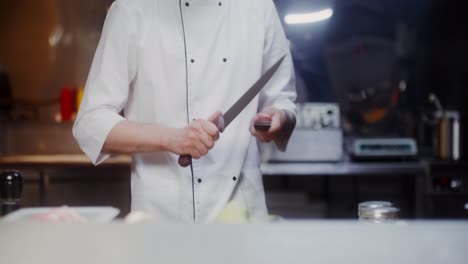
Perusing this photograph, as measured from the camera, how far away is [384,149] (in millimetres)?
2727

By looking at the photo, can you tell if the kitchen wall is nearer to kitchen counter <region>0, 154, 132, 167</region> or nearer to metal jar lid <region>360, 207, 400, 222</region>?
kitchen counter <region>0, 154, 132, 167</region>

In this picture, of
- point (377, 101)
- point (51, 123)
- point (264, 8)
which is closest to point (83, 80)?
point (51, 123)

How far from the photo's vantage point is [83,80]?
3191 millimetres

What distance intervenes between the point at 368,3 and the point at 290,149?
3.10 ft

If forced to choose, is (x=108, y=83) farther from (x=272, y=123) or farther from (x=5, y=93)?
(x=5, y=93)

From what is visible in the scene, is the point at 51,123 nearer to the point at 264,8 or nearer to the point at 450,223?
the point at 264,8

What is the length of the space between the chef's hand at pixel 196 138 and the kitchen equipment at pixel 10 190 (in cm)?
31

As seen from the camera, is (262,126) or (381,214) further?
(262,126)

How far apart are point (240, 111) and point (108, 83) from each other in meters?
0.25

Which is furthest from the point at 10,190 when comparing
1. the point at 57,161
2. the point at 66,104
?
the point at 66,104

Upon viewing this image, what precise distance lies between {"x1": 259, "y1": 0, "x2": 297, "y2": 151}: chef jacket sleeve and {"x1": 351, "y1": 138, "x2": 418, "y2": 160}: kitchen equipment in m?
1.39

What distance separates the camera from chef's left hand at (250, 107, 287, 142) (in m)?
1.20

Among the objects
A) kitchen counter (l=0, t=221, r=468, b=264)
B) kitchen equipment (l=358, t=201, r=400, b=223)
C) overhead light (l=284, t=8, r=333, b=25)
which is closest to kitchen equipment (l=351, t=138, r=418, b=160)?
overhead light (l=284, t=8, r=333, b=25)

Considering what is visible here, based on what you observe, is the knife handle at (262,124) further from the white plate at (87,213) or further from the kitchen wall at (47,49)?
the kitchen wall at (47,49)
